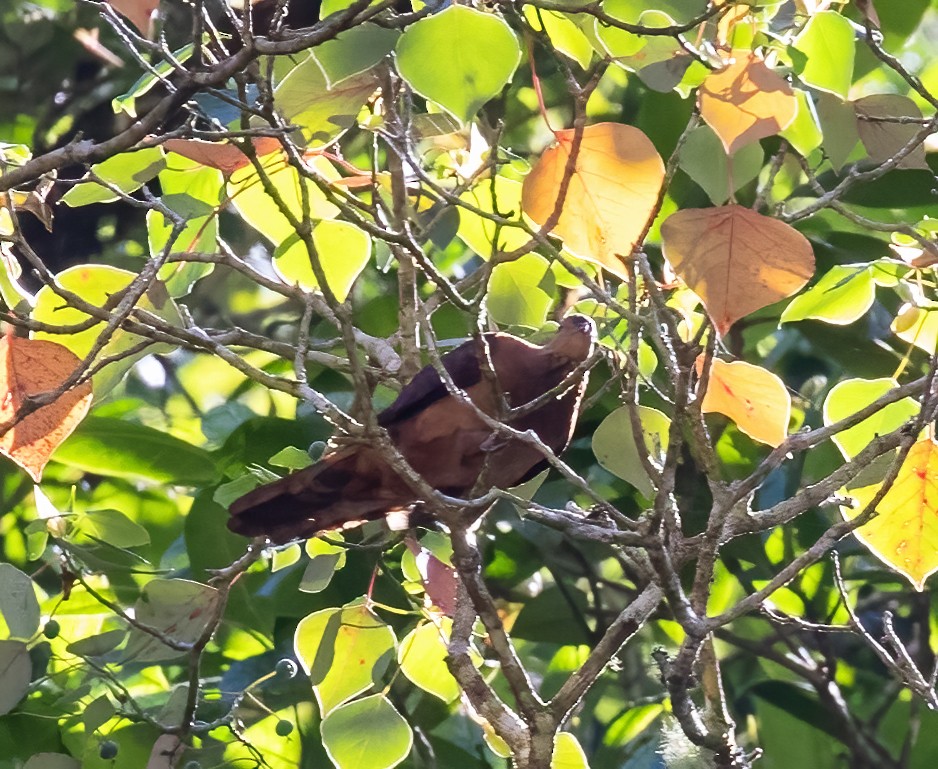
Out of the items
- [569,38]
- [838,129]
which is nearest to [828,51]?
[838,129]

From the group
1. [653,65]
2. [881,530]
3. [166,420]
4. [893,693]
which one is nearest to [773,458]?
[881,530]

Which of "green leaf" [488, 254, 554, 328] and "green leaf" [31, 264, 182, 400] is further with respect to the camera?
"green leaf" [488, 254, 554, 328]

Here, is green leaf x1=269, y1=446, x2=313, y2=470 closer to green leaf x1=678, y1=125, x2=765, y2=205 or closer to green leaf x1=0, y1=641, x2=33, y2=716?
green leaf x1=0, y1=641, x2=33, y2=716

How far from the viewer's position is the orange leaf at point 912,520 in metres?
1.02

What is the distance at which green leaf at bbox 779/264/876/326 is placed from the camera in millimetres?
1098

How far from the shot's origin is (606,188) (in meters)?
0.86

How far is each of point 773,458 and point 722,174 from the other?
0.91 ft

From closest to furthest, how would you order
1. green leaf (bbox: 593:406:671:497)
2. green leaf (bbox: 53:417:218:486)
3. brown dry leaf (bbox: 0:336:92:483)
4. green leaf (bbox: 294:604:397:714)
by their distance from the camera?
1. brown dry leaf (bbox: 0:336:92:483)
2. green leaf (bbox: 593:406:671:497)
3. green leaf (bbox: 294:604:397:714)
4. green leaf (bbox: 53:417:218:486)

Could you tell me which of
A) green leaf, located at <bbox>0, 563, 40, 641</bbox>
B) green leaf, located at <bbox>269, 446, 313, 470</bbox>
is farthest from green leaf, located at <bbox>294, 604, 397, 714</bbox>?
green leaf, located at <bbox>0, 563, 40, 641</bbox>

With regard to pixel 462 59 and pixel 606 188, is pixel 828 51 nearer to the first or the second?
pixel 606 188

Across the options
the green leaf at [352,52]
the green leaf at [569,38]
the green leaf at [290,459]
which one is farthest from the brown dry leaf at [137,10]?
the green leaf at [290,459]

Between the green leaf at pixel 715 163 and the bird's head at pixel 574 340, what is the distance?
63 centimetres

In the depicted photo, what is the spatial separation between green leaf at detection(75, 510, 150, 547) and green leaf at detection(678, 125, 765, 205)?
28.9 inches

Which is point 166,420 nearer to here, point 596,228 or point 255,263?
point 255,263
